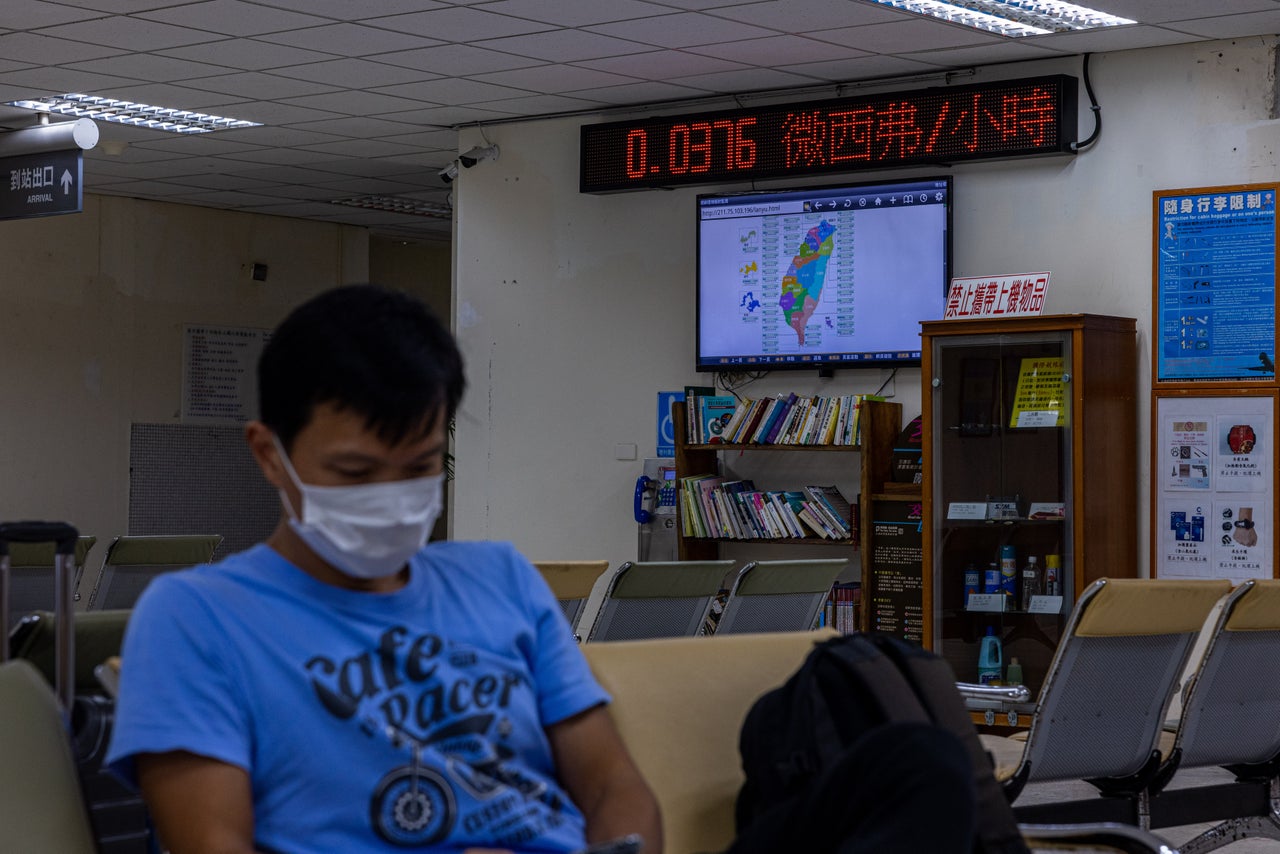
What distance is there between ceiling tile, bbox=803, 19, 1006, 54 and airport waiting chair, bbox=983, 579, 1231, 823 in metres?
3.23

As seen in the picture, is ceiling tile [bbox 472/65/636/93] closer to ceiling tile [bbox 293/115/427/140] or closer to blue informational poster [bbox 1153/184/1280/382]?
ceiling tile [bbox 293/115/427/140]

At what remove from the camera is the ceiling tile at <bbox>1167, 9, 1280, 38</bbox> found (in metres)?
6.00

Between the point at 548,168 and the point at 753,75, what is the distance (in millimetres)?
1477

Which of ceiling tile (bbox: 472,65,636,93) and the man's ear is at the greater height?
ceiling tile (bbox: 472,65,636,93)

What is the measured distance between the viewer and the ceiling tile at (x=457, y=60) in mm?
6805

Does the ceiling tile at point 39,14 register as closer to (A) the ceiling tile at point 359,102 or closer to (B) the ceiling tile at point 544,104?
(A) the ceiling tile at point 359,102

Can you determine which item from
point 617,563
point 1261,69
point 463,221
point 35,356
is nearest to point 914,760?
point 1261,69

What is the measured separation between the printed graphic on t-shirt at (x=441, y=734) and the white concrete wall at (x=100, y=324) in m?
9.04

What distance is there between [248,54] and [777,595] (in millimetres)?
3608

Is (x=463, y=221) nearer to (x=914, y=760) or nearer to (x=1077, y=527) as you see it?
(x=1077, y=527)

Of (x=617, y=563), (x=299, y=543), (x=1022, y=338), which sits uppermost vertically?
(x=1022, y=338)

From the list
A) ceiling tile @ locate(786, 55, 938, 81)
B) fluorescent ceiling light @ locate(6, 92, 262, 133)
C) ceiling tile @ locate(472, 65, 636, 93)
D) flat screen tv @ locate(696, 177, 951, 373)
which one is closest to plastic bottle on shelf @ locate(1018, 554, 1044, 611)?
flat screen tv @ locate(696, 177, 951, 373)

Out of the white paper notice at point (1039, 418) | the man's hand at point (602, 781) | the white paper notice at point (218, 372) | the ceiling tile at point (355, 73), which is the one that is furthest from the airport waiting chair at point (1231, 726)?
the white paper notice at point (218, 372)

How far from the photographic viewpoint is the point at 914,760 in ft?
5.72
